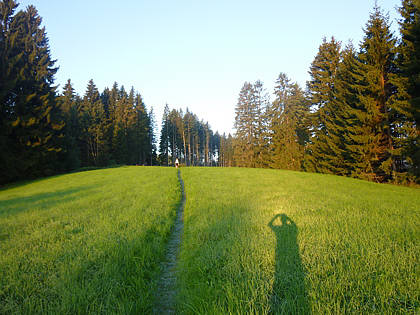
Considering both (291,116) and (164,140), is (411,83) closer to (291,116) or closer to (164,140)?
(291,116)

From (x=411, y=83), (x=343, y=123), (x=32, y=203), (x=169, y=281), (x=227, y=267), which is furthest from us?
(x=343, y=123)

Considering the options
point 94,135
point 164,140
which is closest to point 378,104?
point 94,135

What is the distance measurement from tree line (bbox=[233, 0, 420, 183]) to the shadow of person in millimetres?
16107

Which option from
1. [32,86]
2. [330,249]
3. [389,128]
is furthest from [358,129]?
[32,86]

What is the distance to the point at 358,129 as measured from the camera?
54.2 feet

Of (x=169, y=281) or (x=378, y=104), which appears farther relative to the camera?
(x=378, y=104)

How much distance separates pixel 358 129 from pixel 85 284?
853 inches

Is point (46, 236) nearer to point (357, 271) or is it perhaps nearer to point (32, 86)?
point (357, 271)

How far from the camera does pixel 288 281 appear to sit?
7.68ft

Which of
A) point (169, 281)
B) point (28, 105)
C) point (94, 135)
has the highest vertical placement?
point (28, 105)

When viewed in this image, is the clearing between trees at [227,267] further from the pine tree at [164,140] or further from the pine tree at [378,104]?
the pine tree at [164,140]

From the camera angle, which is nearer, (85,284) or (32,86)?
(85,284)

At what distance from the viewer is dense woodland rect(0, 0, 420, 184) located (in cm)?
1454

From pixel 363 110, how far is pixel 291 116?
17.5 metres
